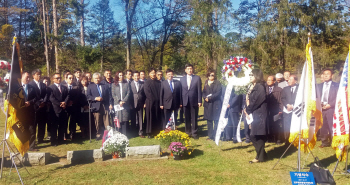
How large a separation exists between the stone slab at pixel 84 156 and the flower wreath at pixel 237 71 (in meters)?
3.60

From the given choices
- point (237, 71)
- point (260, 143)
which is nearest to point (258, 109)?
point (260, 143)

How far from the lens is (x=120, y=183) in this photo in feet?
16.0

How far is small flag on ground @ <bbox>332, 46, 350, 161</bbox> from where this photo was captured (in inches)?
198

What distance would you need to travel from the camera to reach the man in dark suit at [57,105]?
770 centimetres

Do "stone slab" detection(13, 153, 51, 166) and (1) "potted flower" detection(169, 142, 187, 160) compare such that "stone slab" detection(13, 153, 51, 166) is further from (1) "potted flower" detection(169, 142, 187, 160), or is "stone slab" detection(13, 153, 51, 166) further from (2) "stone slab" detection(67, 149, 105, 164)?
(1) "potted flower" detection(169, 142, 187, 160)

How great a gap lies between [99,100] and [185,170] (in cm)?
388

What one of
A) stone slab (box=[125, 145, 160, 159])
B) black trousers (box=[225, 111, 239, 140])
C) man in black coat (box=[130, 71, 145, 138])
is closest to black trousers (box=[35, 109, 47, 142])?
man in black coat (box=[130, 71, 145, 138])

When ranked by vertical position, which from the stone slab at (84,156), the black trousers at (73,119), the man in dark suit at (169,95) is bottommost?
the stone slab at (84,156)

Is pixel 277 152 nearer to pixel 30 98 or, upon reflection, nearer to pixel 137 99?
pixel 137 99

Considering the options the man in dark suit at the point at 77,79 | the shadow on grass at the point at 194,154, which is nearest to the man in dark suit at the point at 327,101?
the shadow on grass at the point at 194,154

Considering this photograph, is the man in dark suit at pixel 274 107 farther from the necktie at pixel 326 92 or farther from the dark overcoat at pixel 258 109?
the dark overcoat at pixel 258 109

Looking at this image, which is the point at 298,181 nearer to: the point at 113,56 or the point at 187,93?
the point at 187,93

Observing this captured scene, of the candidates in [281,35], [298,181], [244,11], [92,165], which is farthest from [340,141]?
[244,11]

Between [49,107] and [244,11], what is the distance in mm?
22456
